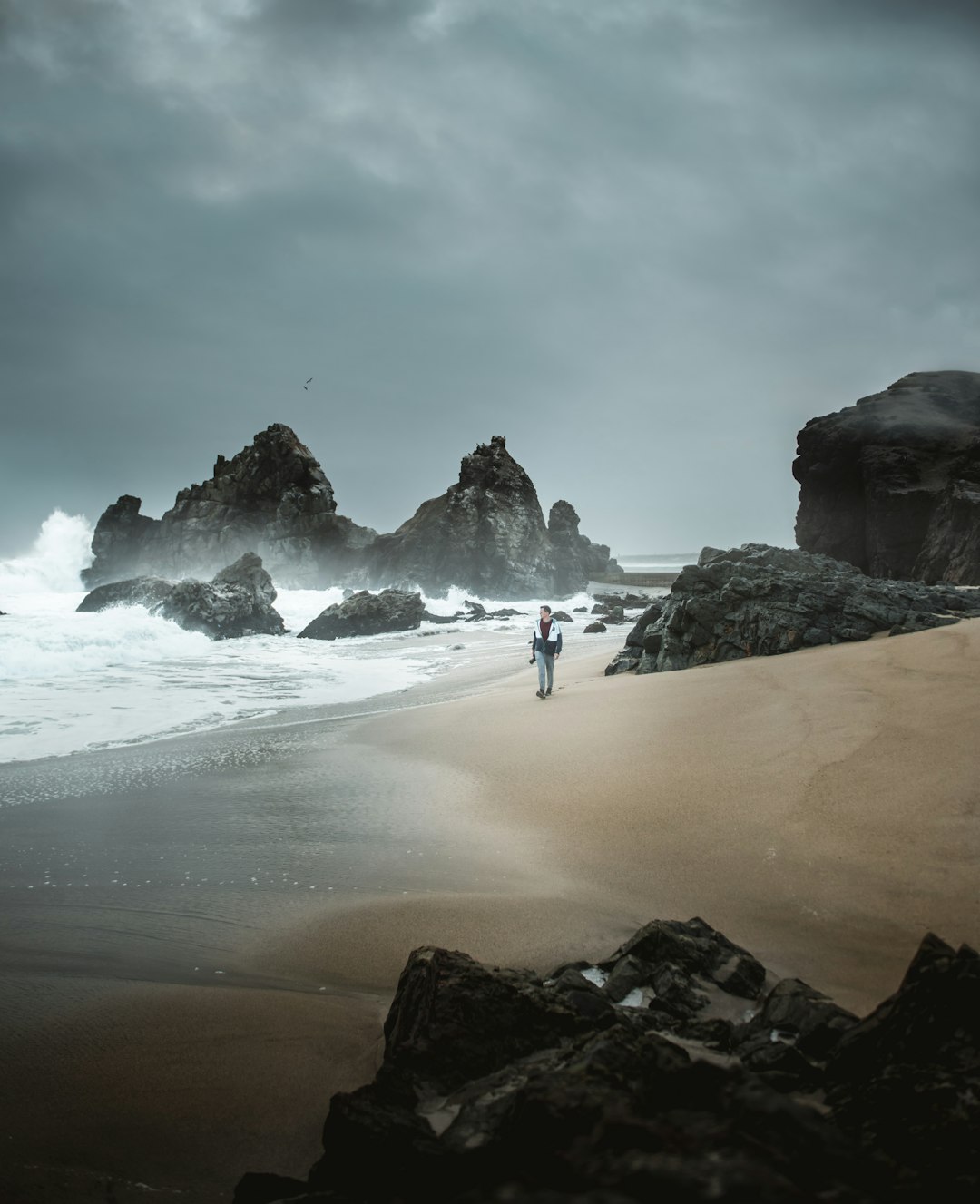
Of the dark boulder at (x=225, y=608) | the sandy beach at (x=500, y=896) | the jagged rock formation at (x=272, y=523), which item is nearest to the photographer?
the sandy beach at (x=500, y=896)

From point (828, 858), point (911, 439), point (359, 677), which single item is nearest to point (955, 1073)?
point (828, 858)

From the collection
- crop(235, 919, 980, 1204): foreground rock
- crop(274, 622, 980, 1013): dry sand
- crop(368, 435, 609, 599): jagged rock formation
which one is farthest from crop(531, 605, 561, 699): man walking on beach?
crop(368, 435, 609, 599): jagged rock formation

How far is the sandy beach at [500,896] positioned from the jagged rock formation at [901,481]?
77.1 ft

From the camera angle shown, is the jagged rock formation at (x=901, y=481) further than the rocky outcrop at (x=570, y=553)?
No

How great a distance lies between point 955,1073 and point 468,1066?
1.12 m

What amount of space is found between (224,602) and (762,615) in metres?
23.4

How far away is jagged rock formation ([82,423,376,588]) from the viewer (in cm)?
6462

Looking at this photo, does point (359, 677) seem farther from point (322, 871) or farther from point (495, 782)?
point (322, 871)

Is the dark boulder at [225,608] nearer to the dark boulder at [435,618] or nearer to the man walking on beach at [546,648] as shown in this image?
the dark boulder at [435,618]

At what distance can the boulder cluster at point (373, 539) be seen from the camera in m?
63.6

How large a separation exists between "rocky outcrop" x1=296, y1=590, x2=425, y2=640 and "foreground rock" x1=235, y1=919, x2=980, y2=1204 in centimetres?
2492

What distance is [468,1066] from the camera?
67.4 inches

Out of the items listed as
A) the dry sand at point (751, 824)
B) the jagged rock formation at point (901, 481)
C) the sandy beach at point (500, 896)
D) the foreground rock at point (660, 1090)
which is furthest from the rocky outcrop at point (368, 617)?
the foreground rock at point (660, 1090)

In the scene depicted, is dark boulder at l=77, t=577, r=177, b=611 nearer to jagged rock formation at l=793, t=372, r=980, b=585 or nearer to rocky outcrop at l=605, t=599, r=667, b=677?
rocky outcrop at l=605, t=599, r=667, b=677
